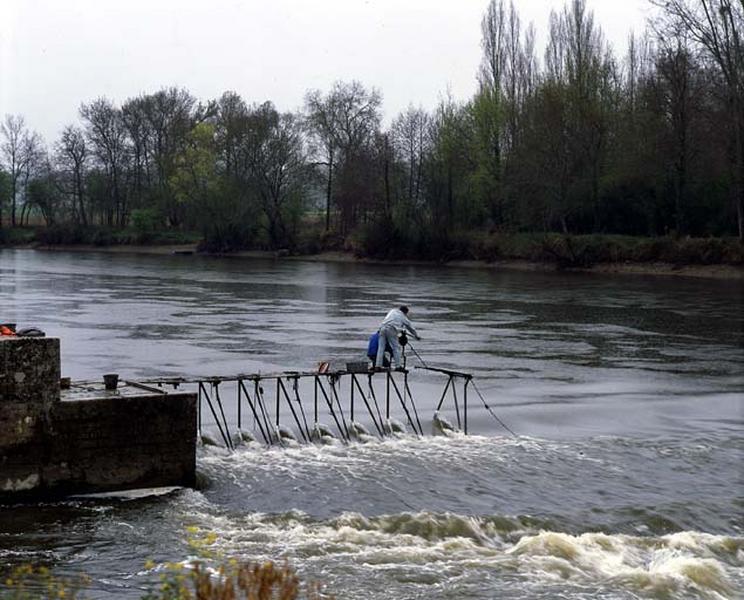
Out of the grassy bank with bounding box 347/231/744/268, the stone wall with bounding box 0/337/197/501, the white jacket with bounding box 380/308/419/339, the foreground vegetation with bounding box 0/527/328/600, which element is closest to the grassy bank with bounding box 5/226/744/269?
the grassy bank with bounding box 347/231/744/268

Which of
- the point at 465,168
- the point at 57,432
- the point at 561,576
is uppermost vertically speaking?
the point at 465,168

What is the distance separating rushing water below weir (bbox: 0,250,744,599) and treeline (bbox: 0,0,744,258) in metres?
35.4

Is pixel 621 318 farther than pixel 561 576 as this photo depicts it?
Yes

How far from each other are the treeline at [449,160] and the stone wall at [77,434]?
56793mm

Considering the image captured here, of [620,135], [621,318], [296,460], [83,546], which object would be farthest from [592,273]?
[83,546]

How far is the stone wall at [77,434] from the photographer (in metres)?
13.1

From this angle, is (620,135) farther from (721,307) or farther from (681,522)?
(681,522)

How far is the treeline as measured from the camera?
6894 centimetres

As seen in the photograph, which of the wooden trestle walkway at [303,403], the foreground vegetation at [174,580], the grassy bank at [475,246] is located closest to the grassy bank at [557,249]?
the grassy bank at [475,246]

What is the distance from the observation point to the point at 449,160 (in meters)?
88.0

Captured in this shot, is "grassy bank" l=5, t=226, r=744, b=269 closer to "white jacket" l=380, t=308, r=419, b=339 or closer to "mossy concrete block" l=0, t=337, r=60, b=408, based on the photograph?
"white jacket" l=380, t=308, r=419, b=339

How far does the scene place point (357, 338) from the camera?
32625 mm

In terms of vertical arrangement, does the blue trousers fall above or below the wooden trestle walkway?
above

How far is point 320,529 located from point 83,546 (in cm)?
280
